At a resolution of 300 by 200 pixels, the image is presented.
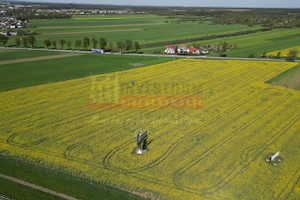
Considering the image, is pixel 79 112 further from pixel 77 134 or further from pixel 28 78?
pixel 28 78

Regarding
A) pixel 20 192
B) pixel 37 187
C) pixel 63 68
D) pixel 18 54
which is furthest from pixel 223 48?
pixel 20 192

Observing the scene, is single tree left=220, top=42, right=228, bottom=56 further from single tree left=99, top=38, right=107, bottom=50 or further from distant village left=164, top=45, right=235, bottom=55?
single tree left=99, top=38, right=107, bottom=50

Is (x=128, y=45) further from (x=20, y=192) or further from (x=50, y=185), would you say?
(x=20, y=192)

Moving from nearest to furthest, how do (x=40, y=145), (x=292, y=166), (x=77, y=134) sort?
1. (x=292, y=166)
2. (x=40, y=145)
3. (x=77, y=134)

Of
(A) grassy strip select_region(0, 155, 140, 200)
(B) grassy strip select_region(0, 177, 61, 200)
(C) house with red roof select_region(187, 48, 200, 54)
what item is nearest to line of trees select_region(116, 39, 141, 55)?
(C) house with red roof select_region(187, 48, 200, 54)

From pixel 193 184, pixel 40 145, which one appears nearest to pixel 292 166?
pixel 193 184
